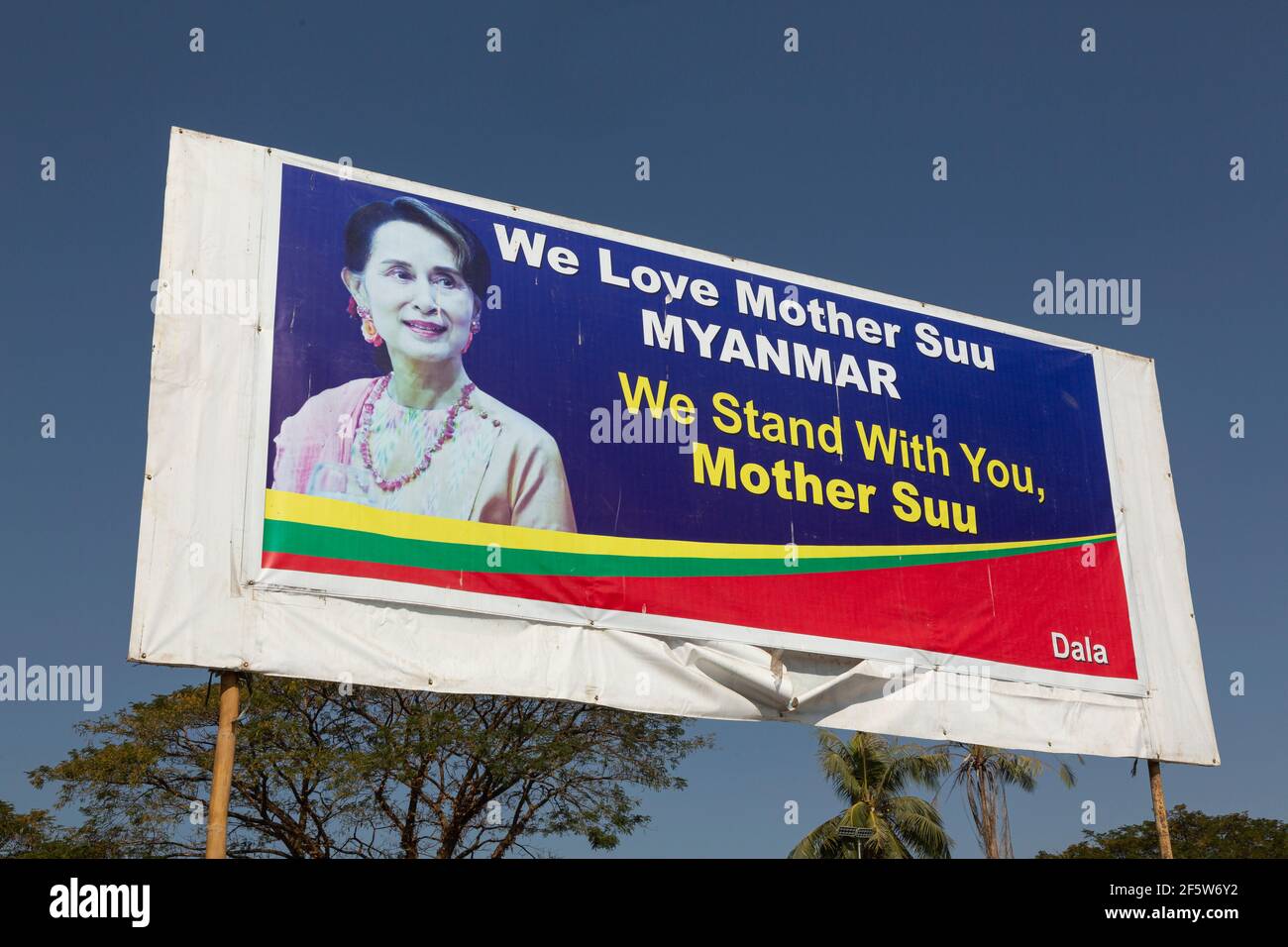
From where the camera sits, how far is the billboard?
26.0 feet

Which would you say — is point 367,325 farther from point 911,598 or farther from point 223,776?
point 911,598

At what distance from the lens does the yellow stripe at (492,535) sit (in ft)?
26.1

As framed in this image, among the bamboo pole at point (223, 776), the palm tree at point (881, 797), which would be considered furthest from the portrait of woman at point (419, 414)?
the palm tree at point (881, 797)

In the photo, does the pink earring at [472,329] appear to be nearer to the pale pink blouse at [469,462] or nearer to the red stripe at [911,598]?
the pale pink blouse at [469,462]

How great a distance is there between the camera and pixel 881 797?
28312 mm

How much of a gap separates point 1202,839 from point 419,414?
2956 cm

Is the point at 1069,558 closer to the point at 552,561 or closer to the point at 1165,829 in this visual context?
the point at 1165,829

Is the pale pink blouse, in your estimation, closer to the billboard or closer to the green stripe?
the billboard

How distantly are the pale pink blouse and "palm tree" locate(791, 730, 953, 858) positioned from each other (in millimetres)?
19657

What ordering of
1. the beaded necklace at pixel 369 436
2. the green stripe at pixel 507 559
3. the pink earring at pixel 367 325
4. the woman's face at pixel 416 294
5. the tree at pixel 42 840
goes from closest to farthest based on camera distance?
the green stripe at pixel 507 559 < the beaded necklace at pixel 369 436 < the pink earring at pixel 367 325 < the woman's face at pixel 416 294 < the tree at pixel 42 840

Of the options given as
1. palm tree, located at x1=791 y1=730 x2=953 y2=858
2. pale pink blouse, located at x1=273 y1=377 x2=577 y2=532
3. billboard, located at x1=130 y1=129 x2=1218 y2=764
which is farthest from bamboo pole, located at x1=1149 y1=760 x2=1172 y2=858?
palm tree, located at x1=791 y1=730 x2=953 y2=858

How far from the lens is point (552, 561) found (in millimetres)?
8633
